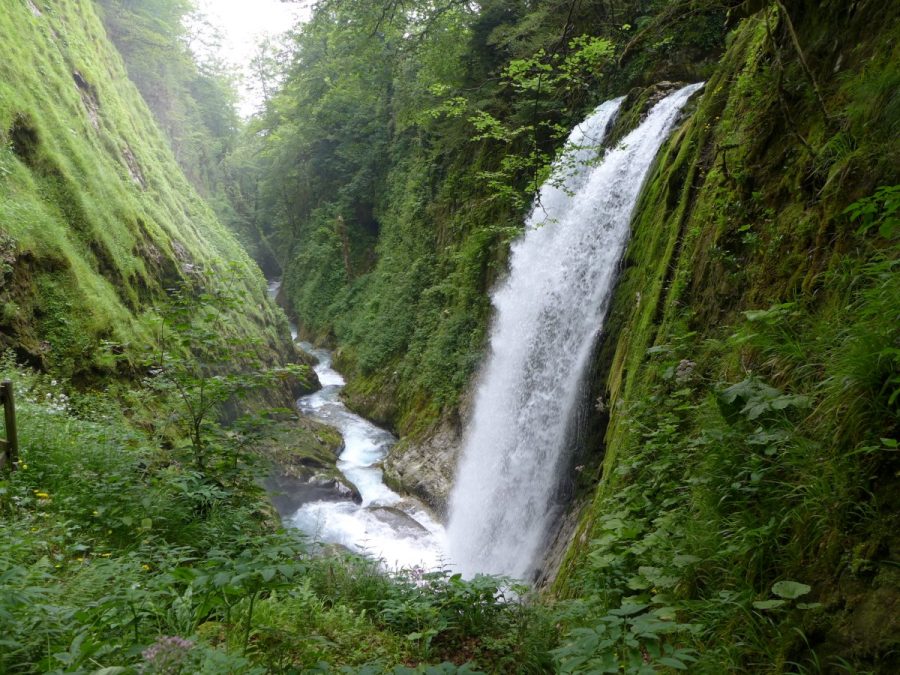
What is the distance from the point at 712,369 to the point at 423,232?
14.2 metres

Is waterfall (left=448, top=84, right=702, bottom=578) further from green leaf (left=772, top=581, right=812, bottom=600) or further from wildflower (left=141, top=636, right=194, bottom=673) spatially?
wildflower (left=141, top=636, right=194, bottom=673)

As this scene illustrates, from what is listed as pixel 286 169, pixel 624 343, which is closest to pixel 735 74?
pixel 624 343

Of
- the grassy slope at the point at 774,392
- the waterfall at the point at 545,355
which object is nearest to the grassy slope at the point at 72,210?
the grassy slope at the point at 774,392

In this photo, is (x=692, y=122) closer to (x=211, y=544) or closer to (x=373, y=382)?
(x=211, y=544)

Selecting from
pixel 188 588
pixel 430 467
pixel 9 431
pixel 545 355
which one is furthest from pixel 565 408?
pixel 9 431

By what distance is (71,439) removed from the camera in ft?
14.9

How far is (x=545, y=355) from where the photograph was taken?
8.44 meters

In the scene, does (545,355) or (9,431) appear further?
(545,355)

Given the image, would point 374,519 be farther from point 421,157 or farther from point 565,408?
point 421,157

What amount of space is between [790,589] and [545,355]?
6508mm

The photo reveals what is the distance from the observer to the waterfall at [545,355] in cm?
752

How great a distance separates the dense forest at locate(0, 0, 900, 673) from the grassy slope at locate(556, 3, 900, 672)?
0.02m

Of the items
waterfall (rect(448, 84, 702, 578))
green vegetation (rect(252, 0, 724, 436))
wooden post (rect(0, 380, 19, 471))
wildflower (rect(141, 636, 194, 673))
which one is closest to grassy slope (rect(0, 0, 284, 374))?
wooden post (rect(0, 380, 19, 471))

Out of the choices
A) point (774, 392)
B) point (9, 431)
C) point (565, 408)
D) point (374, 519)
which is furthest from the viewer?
point (374, 519)
